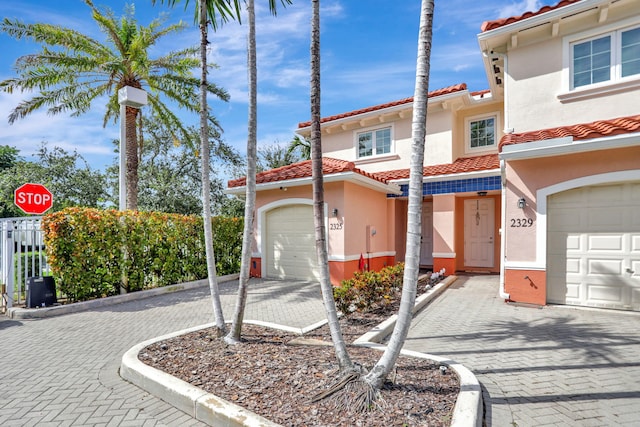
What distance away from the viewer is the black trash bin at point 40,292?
7477 mm

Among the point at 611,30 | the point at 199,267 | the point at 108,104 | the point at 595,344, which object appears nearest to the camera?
the point at 595,344

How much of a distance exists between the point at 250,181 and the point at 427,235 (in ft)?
36.3

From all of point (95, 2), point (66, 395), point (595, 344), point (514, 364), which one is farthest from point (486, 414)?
point (95, 2)

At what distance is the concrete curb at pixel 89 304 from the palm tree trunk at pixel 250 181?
524 centimetres

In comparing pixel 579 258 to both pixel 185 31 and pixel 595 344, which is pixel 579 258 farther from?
pixel 185 31

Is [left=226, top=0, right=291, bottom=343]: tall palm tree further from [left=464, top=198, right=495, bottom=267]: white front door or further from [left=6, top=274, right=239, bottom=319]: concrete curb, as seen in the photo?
[left=464, top=198, right=495, bottom=267]: white front door

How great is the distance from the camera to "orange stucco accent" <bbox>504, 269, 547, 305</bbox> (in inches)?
295

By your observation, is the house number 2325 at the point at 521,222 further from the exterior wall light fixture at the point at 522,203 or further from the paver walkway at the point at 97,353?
the paver walkway at the point at 97,353

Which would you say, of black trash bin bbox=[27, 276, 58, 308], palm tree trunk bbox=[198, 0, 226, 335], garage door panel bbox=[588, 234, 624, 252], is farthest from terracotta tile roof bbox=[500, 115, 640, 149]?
black trash bin bbox=[27, 276, 58, 308]

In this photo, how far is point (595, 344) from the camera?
514cm

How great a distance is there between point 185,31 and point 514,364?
14.8m

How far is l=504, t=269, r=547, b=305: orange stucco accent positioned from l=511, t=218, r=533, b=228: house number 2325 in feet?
3.53

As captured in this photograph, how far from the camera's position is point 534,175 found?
25.0 feet

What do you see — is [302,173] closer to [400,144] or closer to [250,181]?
[400,144]
